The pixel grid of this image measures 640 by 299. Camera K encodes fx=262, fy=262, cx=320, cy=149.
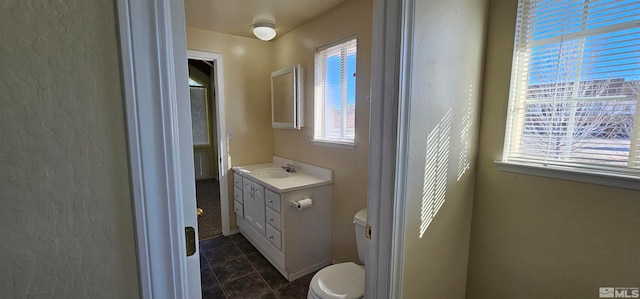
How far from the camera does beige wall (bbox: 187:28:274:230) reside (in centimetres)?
294

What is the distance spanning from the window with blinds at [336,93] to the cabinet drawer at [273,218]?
0.81 metres

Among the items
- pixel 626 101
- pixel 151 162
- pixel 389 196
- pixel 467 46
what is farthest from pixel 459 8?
pixel 151 162

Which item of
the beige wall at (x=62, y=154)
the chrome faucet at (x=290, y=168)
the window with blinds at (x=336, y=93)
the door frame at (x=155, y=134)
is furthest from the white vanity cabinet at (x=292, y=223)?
the beige wall at (x=62, y=154)

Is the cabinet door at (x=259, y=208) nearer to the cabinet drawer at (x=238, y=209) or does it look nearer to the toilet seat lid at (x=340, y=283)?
the cabinet drawer at (x=238, y=209)

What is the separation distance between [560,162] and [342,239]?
1.65 m

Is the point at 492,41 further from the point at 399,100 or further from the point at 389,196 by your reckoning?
the point at 389,196

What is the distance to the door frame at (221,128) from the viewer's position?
285cm

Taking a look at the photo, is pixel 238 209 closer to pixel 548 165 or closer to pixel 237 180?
pixel 237 180

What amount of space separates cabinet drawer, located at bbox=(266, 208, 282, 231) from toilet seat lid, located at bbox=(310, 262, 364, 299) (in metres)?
0.70

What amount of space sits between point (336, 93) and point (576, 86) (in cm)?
159

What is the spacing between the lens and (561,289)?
4.27ft

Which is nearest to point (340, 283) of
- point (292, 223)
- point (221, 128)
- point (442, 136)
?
point (292, 223)

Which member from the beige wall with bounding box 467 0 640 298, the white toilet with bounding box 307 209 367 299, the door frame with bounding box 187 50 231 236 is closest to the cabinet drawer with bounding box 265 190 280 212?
the white toilet with bounding box 307 209 367 299

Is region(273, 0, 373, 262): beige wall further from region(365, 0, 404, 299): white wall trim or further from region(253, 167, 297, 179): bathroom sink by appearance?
region(365, 0, 404, 299): white wall trim
